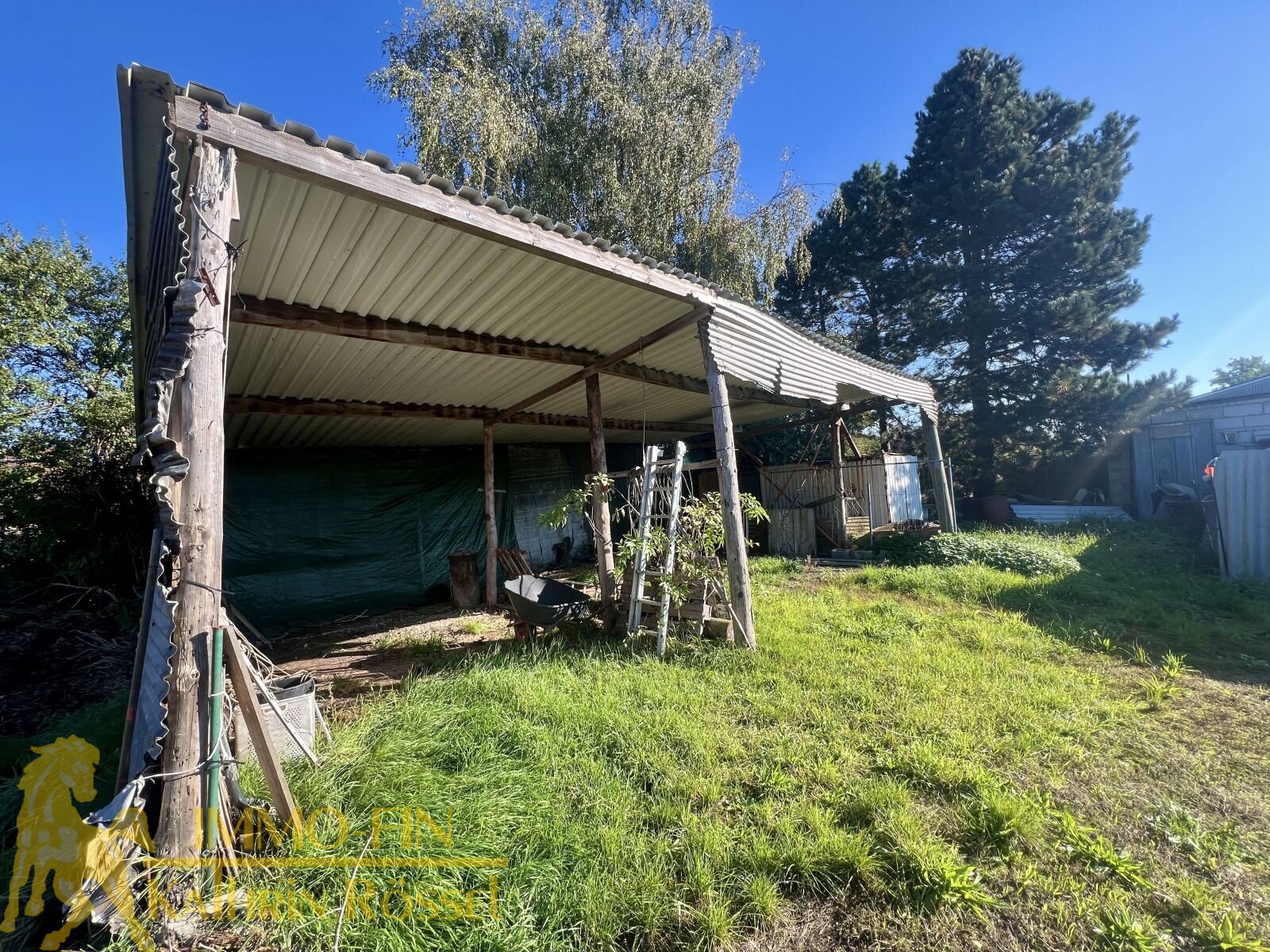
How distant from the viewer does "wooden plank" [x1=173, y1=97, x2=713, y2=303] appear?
1989 millimetres

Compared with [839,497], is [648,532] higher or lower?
lower

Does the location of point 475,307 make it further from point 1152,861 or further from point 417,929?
→ point 1152,861

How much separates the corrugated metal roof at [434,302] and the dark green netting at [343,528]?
2.19ft

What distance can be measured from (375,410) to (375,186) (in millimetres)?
4086

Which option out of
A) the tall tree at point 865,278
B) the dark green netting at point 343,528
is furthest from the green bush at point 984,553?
the tall tree at point 865,278

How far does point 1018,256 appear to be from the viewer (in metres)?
13.5

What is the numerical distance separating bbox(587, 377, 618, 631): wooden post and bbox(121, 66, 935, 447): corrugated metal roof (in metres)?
0.66

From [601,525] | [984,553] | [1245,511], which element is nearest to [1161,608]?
[984,553]

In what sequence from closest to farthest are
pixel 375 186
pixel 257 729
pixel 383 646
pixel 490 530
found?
pixel 257 729, pixel 375 186, pixel 383 646, pixel 490 530

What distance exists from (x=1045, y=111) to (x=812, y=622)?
17.6 meters

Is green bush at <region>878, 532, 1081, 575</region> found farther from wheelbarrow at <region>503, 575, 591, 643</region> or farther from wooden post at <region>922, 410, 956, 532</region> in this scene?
wheelbarrow at <region>503, 575, 591, 643</region>

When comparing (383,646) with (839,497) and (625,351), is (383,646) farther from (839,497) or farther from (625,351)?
(839,497)

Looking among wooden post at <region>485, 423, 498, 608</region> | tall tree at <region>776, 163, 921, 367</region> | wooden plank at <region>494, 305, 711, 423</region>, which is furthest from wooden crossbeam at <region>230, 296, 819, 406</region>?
tall tree at <region>776, 163, 921, 367</region>

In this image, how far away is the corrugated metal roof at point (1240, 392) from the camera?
10633 mm
